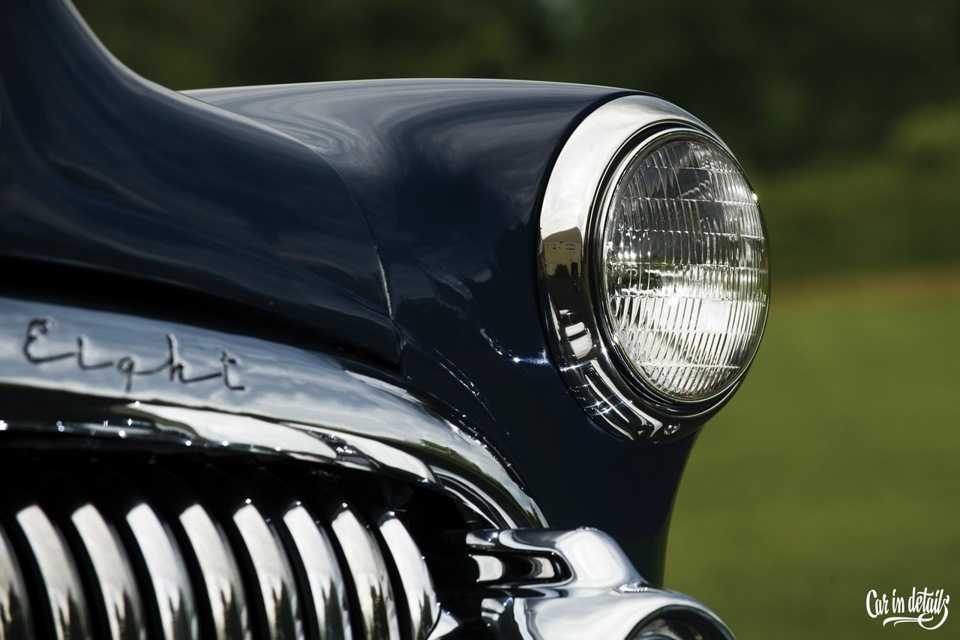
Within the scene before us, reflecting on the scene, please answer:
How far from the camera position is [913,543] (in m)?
3.36

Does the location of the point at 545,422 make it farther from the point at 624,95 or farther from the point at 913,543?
the point at 913,543

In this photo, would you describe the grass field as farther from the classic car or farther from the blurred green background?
the classic car

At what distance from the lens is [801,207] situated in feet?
52.2

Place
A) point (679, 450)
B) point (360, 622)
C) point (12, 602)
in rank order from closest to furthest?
1. point (12, 602)
2. point (360, 622)
3. point (679, 450)

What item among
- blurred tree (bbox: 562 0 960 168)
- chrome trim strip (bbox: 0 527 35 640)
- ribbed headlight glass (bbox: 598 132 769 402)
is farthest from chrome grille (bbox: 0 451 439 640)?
blurred tree (bbox: 562 0 960 168)

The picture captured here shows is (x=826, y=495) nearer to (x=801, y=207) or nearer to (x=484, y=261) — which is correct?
(x=484, y=261)

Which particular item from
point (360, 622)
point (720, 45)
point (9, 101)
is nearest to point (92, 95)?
point (9, 101)

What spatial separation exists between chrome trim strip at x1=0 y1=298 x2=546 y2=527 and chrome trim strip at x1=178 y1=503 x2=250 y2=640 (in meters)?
0.06

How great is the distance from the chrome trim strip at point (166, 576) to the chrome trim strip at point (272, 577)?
0.04m

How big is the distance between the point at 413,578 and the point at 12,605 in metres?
0.24

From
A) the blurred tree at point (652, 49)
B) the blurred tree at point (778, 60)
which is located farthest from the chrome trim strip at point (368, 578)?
the blurred tree at point (778, 60)

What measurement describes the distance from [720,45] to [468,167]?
20.4 meters

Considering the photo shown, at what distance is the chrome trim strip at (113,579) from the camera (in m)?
0.67

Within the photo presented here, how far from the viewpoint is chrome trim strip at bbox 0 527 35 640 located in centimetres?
65
